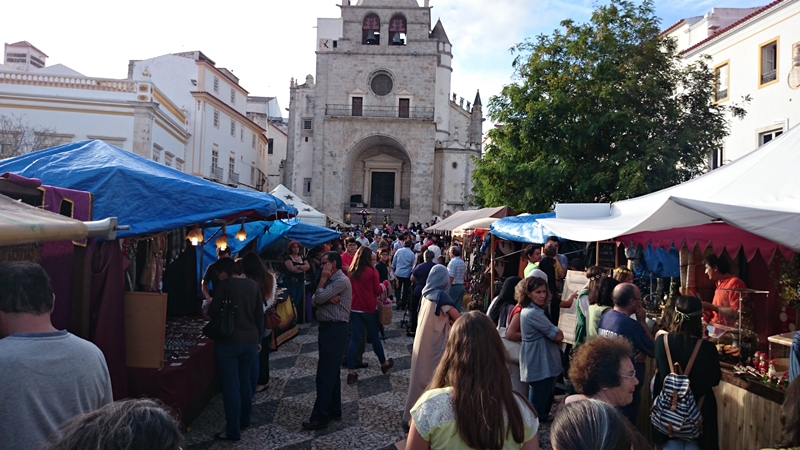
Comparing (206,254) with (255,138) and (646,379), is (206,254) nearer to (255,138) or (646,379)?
(646,379)

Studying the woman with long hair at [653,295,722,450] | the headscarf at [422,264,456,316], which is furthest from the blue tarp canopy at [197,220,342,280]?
the woman with long hair at [653,295,722,450]

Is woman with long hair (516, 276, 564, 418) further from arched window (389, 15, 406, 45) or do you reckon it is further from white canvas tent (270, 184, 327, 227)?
arched window (389, 15, 406, 45)

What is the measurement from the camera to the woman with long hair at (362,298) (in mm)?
7082

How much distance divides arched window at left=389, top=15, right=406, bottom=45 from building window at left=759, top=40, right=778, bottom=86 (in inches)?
1097

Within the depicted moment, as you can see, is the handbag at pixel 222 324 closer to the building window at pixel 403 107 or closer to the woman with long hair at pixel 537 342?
the woman with long hair at pixel 537 342

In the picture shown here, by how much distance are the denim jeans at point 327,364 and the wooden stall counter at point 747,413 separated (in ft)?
11.3

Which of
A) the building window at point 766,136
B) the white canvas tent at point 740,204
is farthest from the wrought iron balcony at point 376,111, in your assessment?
the white canvas tent at point 740,204

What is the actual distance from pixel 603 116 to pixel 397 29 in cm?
3114

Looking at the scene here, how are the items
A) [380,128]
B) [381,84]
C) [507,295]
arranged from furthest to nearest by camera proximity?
[381,84] → [380,128] → [507,295]

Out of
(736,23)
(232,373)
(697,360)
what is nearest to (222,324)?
(232,373)

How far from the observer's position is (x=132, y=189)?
16.9 feet

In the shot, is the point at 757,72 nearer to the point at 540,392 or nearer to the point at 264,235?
the point at 264,235

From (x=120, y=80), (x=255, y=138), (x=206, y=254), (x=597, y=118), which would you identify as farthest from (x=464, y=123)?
(x=206, y=254)

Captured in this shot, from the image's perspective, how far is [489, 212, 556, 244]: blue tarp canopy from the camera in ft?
28.0
